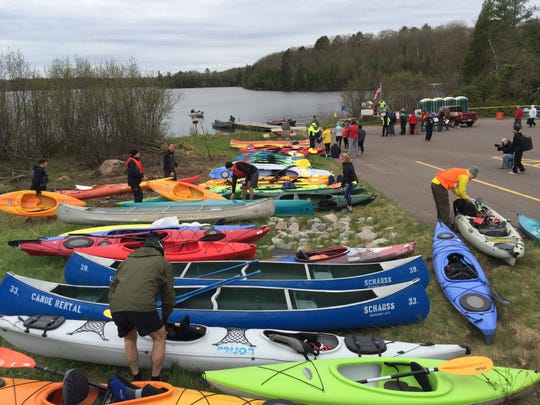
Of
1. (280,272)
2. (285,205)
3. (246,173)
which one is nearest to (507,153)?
(285,205)

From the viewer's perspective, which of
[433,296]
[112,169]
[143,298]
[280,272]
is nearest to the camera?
[143,298]

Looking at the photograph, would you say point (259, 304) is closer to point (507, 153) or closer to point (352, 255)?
point (352, 255)

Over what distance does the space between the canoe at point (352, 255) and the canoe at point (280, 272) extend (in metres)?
0.19

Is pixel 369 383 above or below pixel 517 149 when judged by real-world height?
below

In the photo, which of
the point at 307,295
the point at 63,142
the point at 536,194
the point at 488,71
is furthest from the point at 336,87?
the point at 307,295

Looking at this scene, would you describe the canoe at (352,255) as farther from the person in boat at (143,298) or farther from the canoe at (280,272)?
the person in boat at (143,298)

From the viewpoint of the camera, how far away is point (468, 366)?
12.3 feet

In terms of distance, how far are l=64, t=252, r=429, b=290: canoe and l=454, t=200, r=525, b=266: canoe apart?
1.47m

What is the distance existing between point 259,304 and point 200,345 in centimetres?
144

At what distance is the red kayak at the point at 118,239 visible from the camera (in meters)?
7.55

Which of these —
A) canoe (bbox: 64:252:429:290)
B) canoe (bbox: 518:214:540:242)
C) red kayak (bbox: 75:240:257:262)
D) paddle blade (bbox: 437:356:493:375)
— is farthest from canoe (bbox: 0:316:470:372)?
canoe (bbox: 518:214:540:242)

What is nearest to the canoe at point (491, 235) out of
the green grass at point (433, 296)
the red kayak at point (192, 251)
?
the green grass at point (433, 296)

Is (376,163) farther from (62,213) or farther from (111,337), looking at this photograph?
(111,337)

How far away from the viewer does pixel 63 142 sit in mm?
19938
